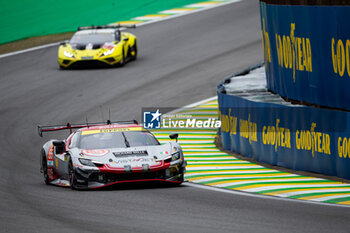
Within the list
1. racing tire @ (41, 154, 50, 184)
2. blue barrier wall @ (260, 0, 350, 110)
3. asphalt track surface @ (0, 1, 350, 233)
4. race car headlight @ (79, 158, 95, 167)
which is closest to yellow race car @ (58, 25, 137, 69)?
asphalt track surface @ (0, 1, 350, 233)

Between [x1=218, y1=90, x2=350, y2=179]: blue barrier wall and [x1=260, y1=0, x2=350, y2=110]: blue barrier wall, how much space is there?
62 centimetres

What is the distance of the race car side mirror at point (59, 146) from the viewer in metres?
13.4

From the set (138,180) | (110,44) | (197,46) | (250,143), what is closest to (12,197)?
(138,180)

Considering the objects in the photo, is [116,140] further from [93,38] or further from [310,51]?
[93,38]

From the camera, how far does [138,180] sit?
41.2 feet

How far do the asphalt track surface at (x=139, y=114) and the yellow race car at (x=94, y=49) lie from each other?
0.40 metres

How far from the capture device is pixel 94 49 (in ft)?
91.4

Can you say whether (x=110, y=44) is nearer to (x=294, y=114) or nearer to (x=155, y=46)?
(x=155, y=46)

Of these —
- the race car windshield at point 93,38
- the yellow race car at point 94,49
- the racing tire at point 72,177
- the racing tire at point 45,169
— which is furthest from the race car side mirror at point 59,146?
the race car windshield at point 93,38

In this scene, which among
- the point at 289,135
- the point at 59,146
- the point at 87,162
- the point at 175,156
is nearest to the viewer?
the point at 87,162

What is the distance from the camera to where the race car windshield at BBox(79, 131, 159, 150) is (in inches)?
525

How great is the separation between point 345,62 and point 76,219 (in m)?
6.01

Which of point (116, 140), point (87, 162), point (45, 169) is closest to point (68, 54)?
point (45, 169)

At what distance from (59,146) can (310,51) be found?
16.5 feet
